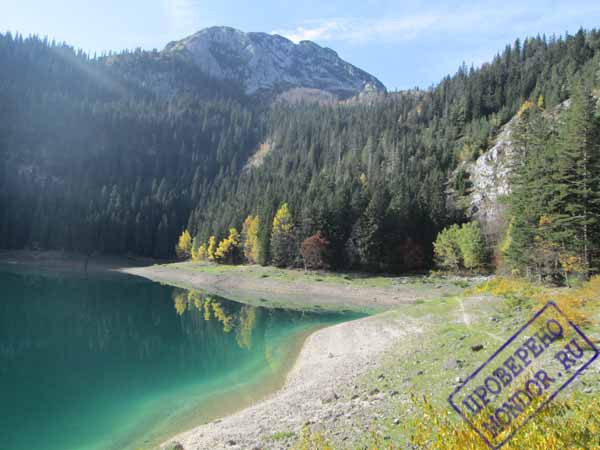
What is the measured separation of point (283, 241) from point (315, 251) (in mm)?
11467

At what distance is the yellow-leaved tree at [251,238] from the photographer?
3605 inches

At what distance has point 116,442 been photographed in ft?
54.9

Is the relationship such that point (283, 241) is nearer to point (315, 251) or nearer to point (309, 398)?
point (315, 251)

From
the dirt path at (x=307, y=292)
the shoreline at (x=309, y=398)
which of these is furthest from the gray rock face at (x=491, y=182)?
the shoreline at (x=309, y=398)

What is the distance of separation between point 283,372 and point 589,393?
19.8 meters

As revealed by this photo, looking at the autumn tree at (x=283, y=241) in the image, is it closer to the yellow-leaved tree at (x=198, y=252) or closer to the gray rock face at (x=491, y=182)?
the yellow-leaved tree at (x=198, y=252)

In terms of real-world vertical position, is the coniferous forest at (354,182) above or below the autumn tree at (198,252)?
above

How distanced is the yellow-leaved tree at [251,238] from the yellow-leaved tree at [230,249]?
3.58 metres

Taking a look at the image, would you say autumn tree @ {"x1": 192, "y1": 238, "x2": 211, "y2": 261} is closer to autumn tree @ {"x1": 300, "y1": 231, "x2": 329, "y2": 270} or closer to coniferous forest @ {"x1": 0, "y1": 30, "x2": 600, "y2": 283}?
coniferous forest @ {"x1": 0, "y1": 30, "x2": 600, "y2": 283}

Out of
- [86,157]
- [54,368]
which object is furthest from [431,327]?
[86,157]

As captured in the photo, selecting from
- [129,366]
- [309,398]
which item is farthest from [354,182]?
[309,398]

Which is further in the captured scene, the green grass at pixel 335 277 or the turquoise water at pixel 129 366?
the green grass at pixel 335 277

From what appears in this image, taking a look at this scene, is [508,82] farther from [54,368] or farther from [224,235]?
[54,368]

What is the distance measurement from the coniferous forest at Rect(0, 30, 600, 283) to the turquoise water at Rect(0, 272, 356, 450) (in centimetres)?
2886
